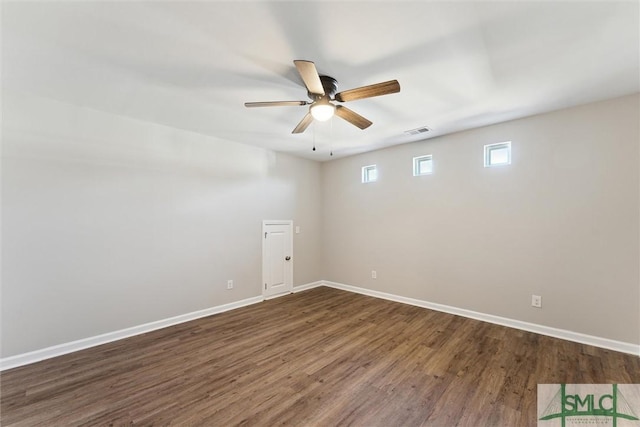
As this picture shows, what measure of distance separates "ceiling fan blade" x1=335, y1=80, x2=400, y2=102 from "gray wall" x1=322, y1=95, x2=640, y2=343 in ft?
7.98

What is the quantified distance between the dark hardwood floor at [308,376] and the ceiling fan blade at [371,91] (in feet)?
8.19

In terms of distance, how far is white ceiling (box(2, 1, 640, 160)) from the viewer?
5.48 ft

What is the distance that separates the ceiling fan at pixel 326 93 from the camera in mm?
1950

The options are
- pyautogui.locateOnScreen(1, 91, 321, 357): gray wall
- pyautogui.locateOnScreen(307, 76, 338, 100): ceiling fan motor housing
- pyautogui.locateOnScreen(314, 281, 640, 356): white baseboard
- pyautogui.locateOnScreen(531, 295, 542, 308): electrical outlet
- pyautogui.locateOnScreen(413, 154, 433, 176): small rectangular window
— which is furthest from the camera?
pyautogui.locateOnScreen(413, 154, 433, 176): small rectangular window

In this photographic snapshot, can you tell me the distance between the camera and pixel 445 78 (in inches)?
96.4

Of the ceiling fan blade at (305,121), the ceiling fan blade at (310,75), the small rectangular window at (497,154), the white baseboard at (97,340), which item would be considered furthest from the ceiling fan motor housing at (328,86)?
the white baseboard at (97,340)

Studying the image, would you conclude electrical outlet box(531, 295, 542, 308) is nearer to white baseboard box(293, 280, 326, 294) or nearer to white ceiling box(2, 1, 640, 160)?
white ceiling box(2, 1, 640, 160)

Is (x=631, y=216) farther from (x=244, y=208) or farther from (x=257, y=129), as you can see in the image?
(x=244, y=208)

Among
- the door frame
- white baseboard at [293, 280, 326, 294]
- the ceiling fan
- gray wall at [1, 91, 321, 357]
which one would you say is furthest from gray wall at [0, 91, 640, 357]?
the ceiling fan

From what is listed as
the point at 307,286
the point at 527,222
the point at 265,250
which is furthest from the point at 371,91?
the point at 307,286

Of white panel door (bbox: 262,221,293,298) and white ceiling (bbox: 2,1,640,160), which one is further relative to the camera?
white panel door (bbox: 262,221,293,298)

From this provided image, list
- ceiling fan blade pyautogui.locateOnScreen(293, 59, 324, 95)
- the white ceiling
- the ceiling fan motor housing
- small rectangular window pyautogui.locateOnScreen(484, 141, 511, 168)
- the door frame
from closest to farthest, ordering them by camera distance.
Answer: the white ceiling → ceiling fan blade pyautogui.locateOnScreen(293, 59, 324, 95) → the ceiling fan motor housing → small rectangular window pyautogui.locateOnScreen(484, 141, 511, 168) → the door frame

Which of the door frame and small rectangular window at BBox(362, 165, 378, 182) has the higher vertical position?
small rectangular window at BBox(362, 165, 378, 182)

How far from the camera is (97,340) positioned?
9.88 ft
